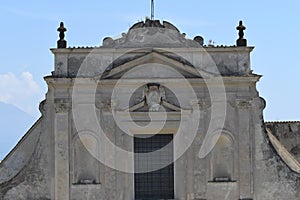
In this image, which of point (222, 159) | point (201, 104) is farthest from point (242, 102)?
point (222, 159)

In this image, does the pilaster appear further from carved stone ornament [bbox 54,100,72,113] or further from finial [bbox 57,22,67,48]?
finial [bbox 57,22,67,48]

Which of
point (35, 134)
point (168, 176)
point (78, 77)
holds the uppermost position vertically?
point (78, 77)

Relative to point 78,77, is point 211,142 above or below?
below

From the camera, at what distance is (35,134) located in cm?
2095

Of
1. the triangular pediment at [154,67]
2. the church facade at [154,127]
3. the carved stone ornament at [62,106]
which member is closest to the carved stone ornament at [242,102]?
the church facade at [154,127]

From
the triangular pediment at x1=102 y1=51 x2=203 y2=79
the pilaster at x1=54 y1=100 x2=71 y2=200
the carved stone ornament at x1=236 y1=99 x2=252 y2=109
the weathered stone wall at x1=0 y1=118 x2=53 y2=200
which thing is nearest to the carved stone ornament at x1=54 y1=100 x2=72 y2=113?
the pilaster at x1=54 y1=100 x2=71 y2=200

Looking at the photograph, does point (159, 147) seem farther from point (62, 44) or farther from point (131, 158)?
point (62, 44)

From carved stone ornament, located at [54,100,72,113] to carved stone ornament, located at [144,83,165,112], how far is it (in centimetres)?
232

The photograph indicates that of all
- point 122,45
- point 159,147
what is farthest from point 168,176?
point 122,45

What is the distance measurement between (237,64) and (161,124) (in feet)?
9.54

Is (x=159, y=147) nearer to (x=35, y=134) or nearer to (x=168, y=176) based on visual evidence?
(x=168, y=176)

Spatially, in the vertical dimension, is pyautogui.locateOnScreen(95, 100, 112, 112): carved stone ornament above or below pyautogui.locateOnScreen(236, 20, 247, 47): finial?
below

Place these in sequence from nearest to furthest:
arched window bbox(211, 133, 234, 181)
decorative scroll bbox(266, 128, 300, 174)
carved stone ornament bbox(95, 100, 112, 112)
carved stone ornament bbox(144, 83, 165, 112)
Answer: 1. carved stone ornament bbox(144, 83, 165, 112)
2. carved stone ornament bbox(95, 100, 112, 112)
3. arched window bbox(211, 133, 234, 181)
4. decorative scroll bbox(266, 128, 300, 174)

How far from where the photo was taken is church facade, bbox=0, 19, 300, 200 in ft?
65.7
